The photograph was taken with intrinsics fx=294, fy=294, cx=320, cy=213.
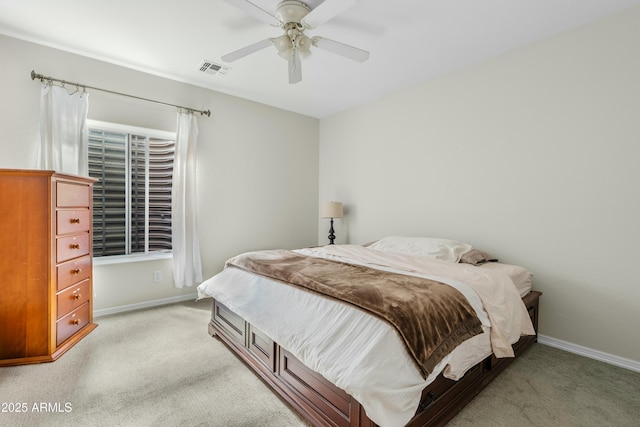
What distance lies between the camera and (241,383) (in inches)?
76.2

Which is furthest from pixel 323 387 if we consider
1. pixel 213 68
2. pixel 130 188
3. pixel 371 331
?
pixel 213 68

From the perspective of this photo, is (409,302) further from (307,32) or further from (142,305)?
(142,305)

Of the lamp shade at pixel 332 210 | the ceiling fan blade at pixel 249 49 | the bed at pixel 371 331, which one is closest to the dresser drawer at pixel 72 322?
the bed at pixel 371 331

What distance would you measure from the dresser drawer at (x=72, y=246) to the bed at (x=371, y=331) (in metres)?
1.10

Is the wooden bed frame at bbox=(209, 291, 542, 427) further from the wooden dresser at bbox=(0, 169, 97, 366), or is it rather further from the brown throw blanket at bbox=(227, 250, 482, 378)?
the wooden dresser at bbox=(0, 169, 97, 366)

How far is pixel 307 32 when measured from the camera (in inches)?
98.7

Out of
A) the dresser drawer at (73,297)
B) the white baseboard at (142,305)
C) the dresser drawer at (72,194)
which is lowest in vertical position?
the white baseboard at (142,305)

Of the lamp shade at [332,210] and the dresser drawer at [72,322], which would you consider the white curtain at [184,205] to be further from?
the lamp shade at [332,210]

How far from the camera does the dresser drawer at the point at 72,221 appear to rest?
2.29 metres

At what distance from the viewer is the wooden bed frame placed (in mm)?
1410

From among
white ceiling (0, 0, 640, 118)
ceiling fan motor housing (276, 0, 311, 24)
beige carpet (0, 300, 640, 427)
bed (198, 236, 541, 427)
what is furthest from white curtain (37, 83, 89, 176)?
ceiling fan motor housing (276, 0, 311, 24)

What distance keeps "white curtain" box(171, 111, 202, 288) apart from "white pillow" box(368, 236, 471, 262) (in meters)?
2.14

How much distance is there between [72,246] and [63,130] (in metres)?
1.15

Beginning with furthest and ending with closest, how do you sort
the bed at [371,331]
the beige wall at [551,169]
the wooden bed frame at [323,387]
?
the beige wall at [551,169]
the wooden bed frame at [323,387]
the bed at [371,331]
